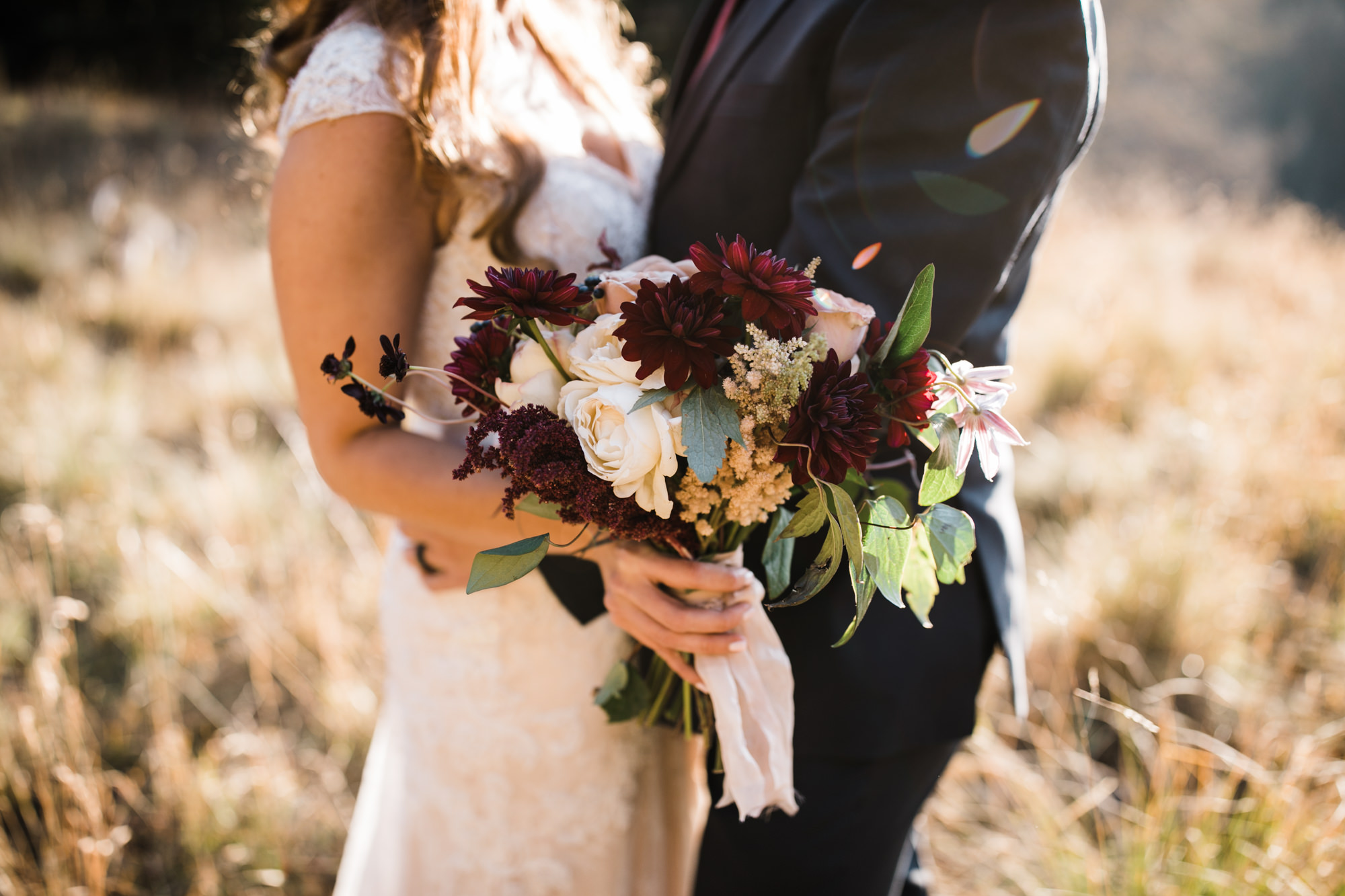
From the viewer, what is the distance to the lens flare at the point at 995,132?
1.24 m

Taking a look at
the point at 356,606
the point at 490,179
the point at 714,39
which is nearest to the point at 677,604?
the point at 490,179

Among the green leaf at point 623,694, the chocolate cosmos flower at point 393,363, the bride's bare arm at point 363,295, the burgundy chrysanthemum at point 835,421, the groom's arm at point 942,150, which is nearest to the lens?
the burgundy chrysanthemum at point 835,421

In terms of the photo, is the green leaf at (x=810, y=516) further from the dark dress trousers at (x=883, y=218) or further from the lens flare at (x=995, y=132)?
the lens flare at (x=995, y=132)

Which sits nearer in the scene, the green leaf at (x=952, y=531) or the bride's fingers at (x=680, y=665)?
the green leaf at (x=952, y=531)

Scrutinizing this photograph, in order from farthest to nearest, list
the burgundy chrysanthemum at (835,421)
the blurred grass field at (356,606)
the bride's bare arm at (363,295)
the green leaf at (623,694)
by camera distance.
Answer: the blurred grass field at (356,606), the green leaf at (623,694), the bride's bare arm at (363,295), the burgundy chrysanthemum at (835,421)

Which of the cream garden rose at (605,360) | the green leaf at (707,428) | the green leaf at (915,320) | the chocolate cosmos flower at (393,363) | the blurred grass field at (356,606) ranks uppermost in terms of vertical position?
the green leaf at (915,320)

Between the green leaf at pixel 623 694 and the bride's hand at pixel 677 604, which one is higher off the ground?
the bride's hand at pixel 677 604

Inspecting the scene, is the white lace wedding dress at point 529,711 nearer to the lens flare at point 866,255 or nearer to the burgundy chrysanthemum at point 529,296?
the lens flare at point 866,255

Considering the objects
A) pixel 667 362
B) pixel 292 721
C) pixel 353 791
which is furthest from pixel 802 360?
pixel 292 721

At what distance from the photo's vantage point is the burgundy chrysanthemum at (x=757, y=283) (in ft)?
2.85

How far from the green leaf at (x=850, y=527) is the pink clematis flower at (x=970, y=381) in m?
0.17

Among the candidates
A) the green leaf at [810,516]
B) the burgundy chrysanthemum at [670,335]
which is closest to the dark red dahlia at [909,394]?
the green leaf at [810,516]

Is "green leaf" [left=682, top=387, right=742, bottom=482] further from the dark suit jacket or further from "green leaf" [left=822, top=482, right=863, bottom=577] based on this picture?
the dark suit jacket

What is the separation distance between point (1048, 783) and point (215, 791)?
282 centimetres
